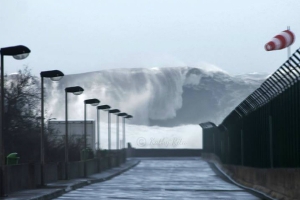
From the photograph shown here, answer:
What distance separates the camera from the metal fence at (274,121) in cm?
2825

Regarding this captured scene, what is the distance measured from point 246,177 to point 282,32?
31.9 ft

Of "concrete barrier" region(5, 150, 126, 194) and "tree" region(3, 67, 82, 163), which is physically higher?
"tree" region(3, 67, 82, 163)

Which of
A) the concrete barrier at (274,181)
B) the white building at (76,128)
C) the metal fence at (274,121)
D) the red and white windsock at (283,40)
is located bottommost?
the concrete barrier at (274,181)

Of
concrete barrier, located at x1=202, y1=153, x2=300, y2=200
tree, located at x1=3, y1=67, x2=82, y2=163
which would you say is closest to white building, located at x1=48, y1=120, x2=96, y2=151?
tree, located at x1=3, y1=67, x2=82, y2=163

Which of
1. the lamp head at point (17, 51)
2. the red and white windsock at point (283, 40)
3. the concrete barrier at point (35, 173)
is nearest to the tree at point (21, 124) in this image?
the concrete barrier at point (35, 173)

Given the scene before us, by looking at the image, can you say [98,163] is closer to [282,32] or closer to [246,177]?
[246,177]

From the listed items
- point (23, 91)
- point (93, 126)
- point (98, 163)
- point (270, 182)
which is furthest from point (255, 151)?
point (93, 126)

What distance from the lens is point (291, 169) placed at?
2823 cm

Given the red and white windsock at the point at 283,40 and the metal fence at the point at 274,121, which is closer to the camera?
the metal fence at the point at 274,121

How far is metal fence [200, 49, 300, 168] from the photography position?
92.7 feet

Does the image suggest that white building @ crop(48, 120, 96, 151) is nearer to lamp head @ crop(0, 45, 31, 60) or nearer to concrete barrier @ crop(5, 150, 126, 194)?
concrete barrier @ crop(5, 150, 126, 194)

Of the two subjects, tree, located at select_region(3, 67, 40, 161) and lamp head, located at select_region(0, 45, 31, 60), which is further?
tree, located at select_region(3, 67, 40, 161)

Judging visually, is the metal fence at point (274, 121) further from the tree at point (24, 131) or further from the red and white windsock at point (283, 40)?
the tree at point (24, 131)

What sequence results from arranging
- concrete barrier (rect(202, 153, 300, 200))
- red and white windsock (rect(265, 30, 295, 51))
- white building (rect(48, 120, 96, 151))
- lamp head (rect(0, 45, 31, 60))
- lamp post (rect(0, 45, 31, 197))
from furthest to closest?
white building (rect(48, 120, 96, 151)) < red and white windsock (rect(265, 30, 295, 51)) < lamp head (rect(0, 45, 31, 60)) < lamp post (rect(0, 45, 31, 197)) < concrete barrier (rect(202, 153, 300, 200))
